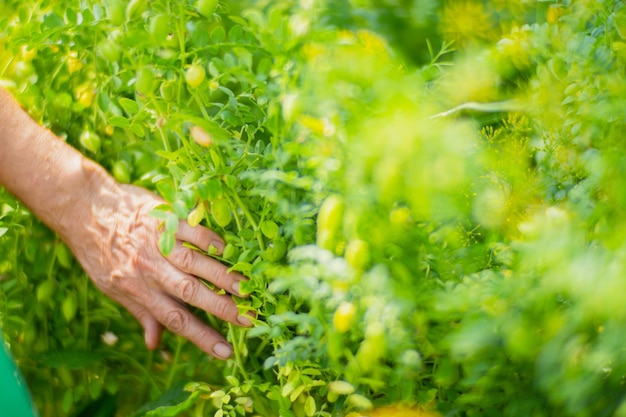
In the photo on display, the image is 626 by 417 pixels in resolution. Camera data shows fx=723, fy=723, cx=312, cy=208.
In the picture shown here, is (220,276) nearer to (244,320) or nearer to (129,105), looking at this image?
(244,320)

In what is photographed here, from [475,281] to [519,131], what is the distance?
333mm

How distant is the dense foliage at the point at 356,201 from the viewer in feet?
2.57

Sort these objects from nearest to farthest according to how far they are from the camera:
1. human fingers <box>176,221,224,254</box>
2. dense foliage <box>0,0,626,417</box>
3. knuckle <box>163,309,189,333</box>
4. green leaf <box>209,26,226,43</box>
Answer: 1. dense foliage <box>0,0,626,417</box>
2. green leaf <box>209,26,226,43</box>
3. human fingers <box>176,221,224,254</box>
4. knuckle <box>163,309,189,333</box>

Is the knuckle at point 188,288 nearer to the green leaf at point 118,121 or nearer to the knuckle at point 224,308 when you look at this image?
the knuckle at point 224,308

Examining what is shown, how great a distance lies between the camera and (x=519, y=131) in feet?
3.71

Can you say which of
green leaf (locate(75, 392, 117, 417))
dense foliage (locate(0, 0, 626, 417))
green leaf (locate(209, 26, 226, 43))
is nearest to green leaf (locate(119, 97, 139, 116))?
dense foliage (locate(0, 0, 626, 417))

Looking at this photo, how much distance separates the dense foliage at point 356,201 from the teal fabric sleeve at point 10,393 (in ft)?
0.67

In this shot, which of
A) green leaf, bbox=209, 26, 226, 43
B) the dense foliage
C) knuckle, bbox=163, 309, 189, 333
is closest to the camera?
the dense foliage

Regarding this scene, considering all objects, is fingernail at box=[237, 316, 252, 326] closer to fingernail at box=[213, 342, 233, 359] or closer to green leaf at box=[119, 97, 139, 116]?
fingernail at box=[213, 342, 233, 359]

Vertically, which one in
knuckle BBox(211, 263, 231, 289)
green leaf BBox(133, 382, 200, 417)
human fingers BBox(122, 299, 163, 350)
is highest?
knuckle BBox(211, 263, 231, 289)

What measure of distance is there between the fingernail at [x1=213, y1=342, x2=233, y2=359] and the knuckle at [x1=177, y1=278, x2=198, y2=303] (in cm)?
9

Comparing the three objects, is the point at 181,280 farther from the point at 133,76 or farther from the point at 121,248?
the point at 133,76

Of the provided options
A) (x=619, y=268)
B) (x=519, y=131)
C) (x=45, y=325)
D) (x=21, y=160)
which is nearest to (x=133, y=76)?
(x=21, y=160)

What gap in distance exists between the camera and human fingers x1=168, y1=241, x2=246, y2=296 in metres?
1.18
